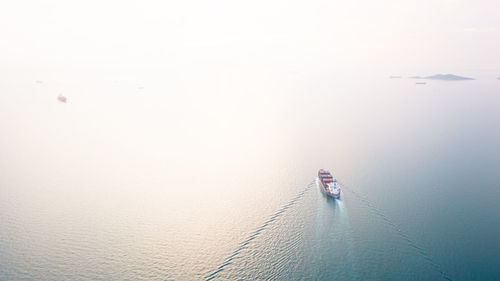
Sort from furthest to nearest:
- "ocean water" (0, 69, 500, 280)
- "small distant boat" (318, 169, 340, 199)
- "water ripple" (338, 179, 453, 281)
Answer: "small distant boat" (318, 169, 340, 199), "ocean water" (0, 69, 500, 280), "water ripple" (338, 179, 453, 281)

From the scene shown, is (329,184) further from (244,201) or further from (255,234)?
(255,234)

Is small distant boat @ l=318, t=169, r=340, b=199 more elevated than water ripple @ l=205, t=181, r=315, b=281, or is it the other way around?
small distant boat @ l=318, t=169, r=340, b=199

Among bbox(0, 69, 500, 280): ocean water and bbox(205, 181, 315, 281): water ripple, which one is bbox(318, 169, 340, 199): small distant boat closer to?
bbox(0, 69, 500, 280): ocean water

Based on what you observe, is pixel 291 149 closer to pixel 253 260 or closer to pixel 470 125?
pixel 253 260

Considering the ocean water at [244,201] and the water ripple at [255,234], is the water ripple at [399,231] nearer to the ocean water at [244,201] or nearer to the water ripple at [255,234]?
the ocean water at [244,201]

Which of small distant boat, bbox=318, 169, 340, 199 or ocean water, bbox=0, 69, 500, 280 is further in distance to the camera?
small distant boat, bbox=318, 169, 340, 199

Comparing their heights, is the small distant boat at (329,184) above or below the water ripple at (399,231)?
above

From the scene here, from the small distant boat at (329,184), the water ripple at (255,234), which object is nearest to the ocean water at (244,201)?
the water ripple at (255,234)

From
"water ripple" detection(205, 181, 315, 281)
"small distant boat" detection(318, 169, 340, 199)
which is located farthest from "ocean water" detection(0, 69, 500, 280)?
"small distant boat" detection(318, 169, 340, 199)

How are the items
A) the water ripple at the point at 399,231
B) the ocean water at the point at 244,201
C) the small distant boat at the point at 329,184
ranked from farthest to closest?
1. the small distant boat at the point at 329,184
2. the ocean water at the point at 244,201
3. the water ripple at the point at 399,231
